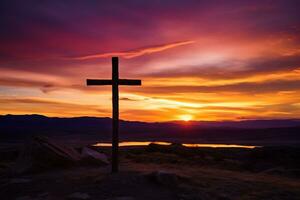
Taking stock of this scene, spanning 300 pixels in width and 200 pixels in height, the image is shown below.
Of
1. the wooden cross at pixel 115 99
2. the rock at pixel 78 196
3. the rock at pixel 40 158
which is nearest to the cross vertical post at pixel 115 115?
the wooden cross at pixel 115 99

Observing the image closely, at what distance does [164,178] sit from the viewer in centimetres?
1270

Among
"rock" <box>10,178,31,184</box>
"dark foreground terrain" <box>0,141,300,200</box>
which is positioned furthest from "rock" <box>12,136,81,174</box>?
"rock" <box>10,178,31,184</box>

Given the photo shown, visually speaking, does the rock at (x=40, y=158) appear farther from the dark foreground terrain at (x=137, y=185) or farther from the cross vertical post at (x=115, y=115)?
the cross vertical post at (x=115, y=115)

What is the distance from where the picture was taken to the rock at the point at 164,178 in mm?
12523

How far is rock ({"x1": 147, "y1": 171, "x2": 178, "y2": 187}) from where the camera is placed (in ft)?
41.1

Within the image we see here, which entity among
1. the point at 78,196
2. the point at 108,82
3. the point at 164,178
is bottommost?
the point at 78,196

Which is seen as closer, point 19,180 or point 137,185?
point 137,185

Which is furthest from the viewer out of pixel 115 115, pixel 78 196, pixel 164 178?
pixel 115 115

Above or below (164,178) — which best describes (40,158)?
above

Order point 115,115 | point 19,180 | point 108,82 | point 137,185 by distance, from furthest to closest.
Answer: point 108,82, point 115,115, point 19,180, point 137,185

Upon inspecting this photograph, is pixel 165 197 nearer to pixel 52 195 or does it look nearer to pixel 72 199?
pixel 72 199

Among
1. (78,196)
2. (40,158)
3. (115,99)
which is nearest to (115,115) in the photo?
(115,99)

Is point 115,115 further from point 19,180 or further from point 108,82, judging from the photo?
point 19,180

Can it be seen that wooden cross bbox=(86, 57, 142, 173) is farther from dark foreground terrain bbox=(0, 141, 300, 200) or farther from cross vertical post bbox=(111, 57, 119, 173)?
dark foreground terrain bbox=(0, 141, 300, 200)
